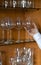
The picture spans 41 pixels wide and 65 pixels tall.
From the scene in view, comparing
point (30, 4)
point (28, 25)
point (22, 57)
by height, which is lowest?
point (22, 57)

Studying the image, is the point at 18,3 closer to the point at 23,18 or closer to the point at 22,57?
the point at 23,18

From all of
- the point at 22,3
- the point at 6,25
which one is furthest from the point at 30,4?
the point at 6,25

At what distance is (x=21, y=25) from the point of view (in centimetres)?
134

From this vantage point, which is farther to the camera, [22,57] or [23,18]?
[23,18]

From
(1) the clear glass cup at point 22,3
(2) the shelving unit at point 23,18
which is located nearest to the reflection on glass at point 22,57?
(2) the shelving unit at point 23,18

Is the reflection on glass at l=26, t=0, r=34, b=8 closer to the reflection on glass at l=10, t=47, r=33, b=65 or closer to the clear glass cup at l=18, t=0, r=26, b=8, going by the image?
the clear glass cup at l=18, t=0, r=26, b=8

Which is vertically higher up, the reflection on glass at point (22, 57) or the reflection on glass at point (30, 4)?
the reflection on glass at point (30, 4)

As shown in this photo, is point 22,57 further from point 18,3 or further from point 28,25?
point 18,3

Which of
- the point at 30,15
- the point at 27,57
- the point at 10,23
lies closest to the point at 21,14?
the point at 30,15

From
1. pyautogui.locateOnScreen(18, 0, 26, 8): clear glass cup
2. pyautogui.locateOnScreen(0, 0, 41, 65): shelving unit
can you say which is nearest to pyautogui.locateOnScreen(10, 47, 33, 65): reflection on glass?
pyautogui.locateOnScreen(0, 0, 41, 65): shelving unit

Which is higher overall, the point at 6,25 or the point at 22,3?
the point at 22,3

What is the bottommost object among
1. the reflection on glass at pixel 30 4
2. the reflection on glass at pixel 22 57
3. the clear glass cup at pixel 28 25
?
the reflection on glass at pixel 22 57

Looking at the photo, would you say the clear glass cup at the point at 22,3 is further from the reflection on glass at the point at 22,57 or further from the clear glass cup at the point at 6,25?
the reflection on glass at the point at 22,57

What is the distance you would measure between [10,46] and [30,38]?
0.56 ft
